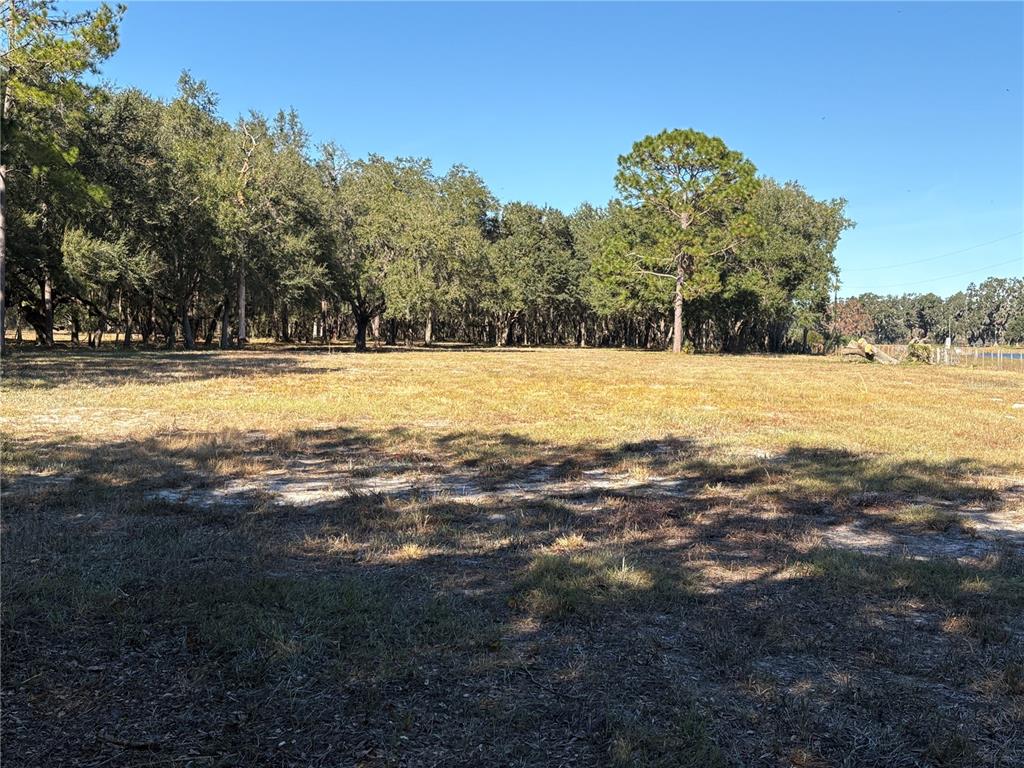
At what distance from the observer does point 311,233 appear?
135 ft

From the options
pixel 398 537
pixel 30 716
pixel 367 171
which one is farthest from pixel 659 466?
pixel 367 171

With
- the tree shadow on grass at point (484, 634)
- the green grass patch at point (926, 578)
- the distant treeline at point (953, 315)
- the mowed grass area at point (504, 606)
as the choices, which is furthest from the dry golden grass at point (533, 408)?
the distant treeline at point (953, 315)

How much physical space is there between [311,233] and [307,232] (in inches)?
9.5

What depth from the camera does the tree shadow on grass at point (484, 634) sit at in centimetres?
267

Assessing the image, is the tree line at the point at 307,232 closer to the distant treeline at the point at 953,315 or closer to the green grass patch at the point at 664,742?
the green grass patch at the point at 664,742

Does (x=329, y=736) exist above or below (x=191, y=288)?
below

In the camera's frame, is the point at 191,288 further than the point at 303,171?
No

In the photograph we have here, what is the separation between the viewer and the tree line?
27484mm

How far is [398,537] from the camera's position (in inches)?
206

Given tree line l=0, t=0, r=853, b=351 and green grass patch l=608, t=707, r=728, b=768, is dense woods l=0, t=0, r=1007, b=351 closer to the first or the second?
tree line l=0, t=0, r=853, b=351

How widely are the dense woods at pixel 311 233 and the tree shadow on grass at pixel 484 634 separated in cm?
2262

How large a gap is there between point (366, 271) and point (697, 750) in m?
45.7

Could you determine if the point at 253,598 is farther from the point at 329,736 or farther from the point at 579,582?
the point at 579,582

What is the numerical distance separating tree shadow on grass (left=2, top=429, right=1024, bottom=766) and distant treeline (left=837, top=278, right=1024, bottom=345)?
5517 inches
